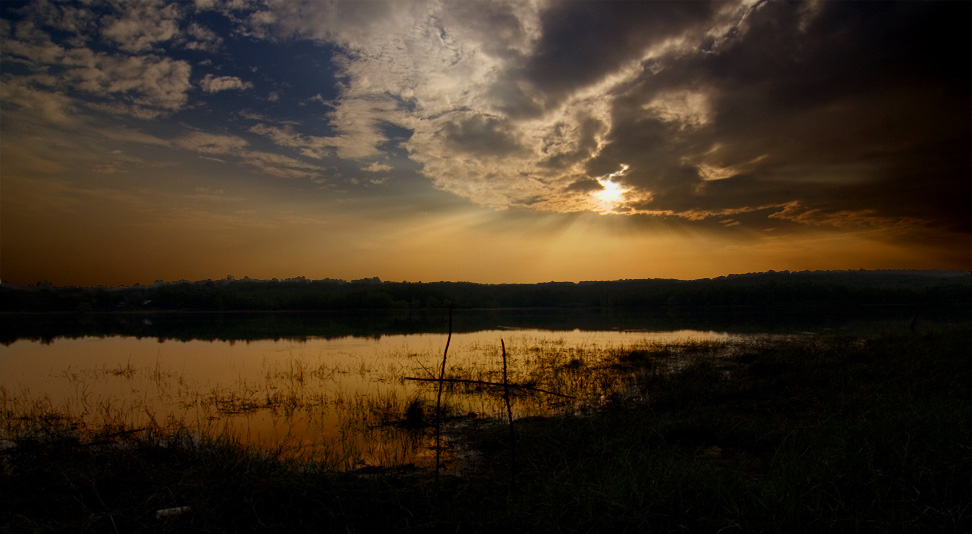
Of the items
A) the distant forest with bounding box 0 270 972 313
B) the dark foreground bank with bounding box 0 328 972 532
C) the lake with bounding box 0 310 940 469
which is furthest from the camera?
the distant forest with bounding box 0 270 972 313

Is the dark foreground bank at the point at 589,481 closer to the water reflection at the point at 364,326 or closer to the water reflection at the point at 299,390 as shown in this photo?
the water reflection at the point at 299,390

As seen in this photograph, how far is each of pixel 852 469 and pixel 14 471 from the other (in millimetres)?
9625

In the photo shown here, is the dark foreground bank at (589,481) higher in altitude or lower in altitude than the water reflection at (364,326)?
higher

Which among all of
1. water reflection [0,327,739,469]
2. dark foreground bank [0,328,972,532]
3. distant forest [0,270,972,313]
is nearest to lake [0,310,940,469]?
water reflection [0,327,739,469]

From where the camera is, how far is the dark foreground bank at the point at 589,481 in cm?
425

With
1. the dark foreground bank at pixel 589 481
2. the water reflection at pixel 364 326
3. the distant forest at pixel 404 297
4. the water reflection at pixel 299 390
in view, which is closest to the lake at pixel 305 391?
the water reflection at pixel 299 390

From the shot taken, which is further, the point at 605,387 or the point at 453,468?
the point at 605,387

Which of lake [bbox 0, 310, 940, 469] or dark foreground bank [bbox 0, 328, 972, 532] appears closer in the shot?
dark foreground bank [bbox 0, 328, 972, 532]

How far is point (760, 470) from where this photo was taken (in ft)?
19.4

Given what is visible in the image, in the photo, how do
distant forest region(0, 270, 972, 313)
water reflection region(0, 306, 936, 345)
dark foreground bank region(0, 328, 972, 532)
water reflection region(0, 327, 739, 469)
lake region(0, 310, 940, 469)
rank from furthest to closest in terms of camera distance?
distant forest region(0, 270, 972, 313) < water reflection region(0, 306, 936, 345) < water reflection region(0, 327, 739, 469) < lake region(0, 310, 940, 469) < dark foreground bank region(0, 328, 972, 532)

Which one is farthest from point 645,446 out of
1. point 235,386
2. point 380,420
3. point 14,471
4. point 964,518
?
point 235,386

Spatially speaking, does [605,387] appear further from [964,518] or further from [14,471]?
[14,471]

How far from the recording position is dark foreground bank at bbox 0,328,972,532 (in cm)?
425

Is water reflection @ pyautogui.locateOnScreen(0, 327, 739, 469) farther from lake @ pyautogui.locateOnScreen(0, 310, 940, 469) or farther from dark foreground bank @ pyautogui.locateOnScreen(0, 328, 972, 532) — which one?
dark foreground bank @ pyautogui.locateOnScreen(0, 328, 972, 532)
